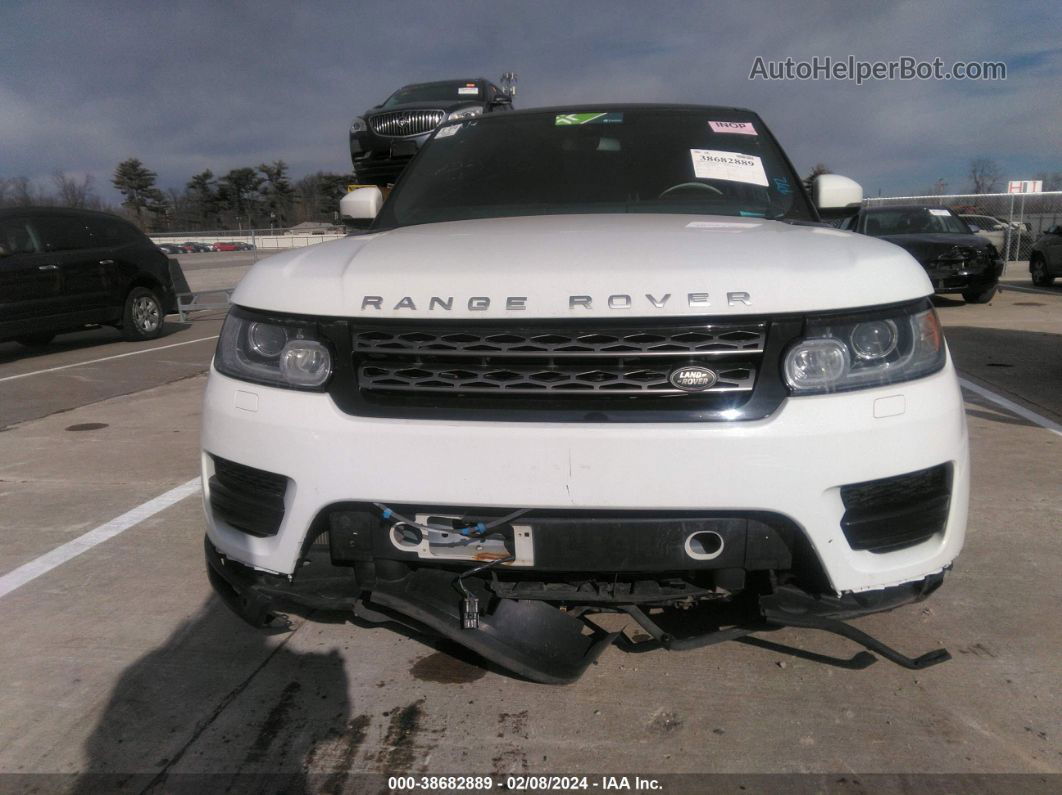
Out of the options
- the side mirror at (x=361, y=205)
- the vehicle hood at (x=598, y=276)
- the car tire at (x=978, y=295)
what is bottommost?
the car tire at (x=978, y=295)

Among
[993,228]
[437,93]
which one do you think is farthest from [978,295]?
[993,228]

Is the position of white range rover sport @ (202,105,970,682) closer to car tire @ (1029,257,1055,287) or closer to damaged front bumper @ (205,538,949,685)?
damaged front bumper @ (205,538,949,685)

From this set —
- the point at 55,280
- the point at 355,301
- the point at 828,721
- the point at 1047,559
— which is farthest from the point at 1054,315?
the point at 55,280

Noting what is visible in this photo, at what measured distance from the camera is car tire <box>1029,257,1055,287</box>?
1571 centimetres

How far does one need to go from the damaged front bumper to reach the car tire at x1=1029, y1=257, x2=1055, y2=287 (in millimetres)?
16287

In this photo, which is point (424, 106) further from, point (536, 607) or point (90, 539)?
point (536, 607)

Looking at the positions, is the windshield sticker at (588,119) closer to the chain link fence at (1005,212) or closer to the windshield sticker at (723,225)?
the windshield sticker at (723,225)

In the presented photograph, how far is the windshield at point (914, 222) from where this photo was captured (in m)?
12.8

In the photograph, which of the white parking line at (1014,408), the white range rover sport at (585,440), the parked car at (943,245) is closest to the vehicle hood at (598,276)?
the white range rover sport at (585,440)

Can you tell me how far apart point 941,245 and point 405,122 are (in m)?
7.65

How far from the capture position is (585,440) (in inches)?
72.7

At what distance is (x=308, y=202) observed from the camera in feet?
209

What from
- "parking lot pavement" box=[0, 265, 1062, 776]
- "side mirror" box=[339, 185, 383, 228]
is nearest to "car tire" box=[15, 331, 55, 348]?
"parking lot pavement" box=[0, 265, 1062, 776]

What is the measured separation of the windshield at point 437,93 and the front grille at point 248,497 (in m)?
10.1
